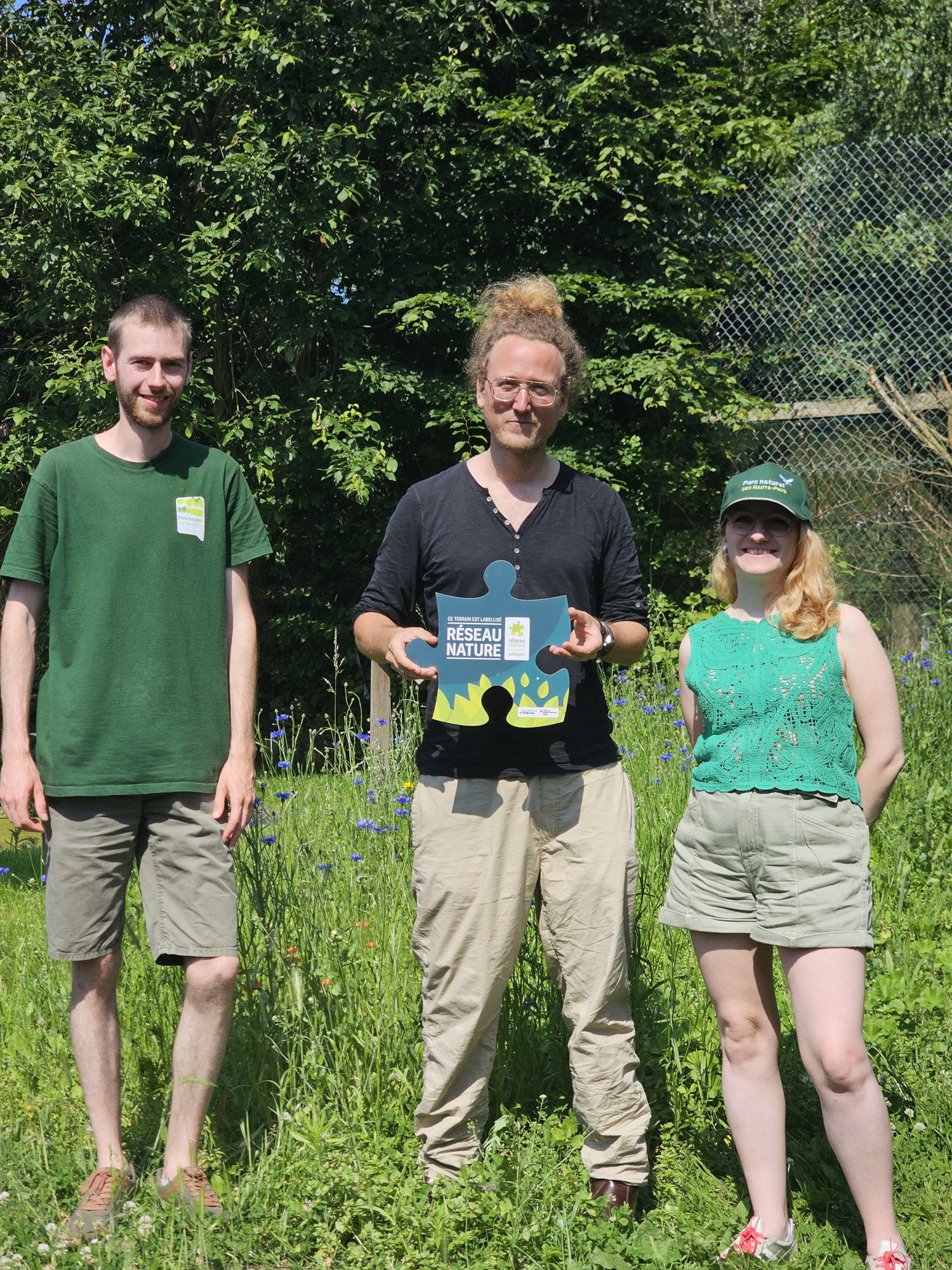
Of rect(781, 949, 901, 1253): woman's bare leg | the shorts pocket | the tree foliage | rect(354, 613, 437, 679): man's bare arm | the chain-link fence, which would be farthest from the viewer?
the tree foliage

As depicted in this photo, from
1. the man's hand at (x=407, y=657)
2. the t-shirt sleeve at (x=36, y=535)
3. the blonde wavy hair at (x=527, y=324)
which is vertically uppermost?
the blonde wavy hair at (x=527, y=324)

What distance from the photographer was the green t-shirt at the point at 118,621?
265 centimetres

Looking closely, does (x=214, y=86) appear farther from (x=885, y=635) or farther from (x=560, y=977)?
(x=560, y=977)

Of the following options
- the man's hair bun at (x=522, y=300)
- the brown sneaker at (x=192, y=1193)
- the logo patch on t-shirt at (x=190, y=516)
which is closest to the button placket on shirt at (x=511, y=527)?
the man's hair bun at (x=522, y=300)

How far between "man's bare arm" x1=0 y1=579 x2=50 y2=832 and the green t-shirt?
40mm

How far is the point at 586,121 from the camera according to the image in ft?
31.6

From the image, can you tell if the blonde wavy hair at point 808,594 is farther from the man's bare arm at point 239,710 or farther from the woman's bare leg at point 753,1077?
the man's bare arm at point 239,710

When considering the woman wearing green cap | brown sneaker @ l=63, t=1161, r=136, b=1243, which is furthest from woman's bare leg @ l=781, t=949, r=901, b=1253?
brown sneaker @ l=63, t=1161, r=136, b=1243

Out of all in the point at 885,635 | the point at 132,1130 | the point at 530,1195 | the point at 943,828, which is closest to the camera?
the point at 530,1195

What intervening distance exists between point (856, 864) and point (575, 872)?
0.64 m

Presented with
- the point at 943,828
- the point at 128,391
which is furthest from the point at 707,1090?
the point at 128,391

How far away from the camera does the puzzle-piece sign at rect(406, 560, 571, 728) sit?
2.58m

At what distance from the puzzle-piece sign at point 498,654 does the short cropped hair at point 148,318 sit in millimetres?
943

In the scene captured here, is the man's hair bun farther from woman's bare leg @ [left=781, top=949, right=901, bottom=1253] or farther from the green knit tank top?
woman's bare leg @ [left=781, top=949, right=901, bottom=1253]
